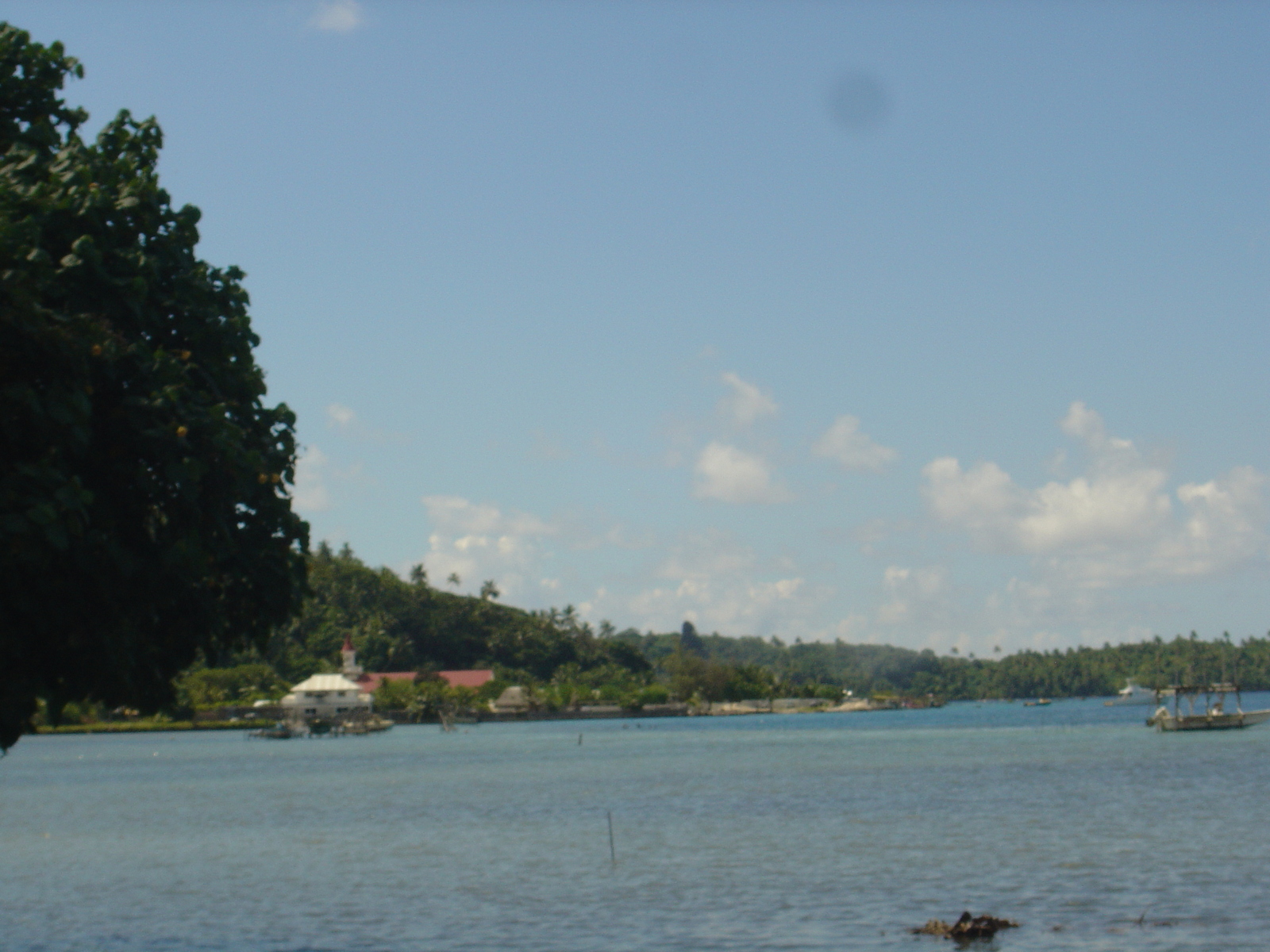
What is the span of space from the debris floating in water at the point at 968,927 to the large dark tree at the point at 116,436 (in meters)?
12.4

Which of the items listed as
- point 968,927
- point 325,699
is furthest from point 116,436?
point 325,699

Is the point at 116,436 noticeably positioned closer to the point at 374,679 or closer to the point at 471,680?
the point at 374,679

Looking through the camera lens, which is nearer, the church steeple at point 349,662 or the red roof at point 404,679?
the church steeple at point 349,662

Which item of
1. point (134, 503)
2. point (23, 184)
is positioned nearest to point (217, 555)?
point (134, 503)

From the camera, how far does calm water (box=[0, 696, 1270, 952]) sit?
2391cm

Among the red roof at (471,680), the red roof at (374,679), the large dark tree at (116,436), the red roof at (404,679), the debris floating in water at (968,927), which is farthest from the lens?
the red roof at (471,680)

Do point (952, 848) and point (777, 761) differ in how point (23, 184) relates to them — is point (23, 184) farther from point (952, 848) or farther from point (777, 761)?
point (777, 761)

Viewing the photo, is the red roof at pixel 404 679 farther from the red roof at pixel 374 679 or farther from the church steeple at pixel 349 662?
the church steeple at pixel 349 662

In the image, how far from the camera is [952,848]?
34406 mm

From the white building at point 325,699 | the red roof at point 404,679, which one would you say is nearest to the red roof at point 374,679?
the red roof at point 404,679

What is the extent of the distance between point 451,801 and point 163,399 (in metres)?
44.4

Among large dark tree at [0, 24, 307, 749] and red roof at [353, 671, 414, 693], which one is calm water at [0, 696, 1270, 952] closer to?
large dark tree at [0, 24, 307, 749]

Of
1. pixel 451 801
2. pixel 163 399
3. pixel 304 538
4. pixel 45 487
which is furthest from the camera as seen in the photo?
pixel 451 801

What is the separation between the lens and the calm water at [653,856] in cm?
2391
